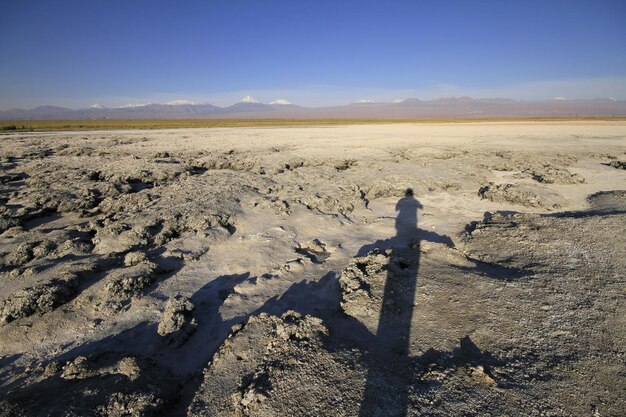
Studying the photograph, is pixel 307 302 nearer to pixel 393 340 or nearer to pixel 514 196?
pixel 393 340

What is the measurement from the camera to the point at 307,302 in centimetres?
487

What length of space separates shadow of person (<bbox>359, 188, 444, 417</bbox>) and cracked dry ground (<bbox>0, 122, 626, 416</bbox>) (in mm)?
21

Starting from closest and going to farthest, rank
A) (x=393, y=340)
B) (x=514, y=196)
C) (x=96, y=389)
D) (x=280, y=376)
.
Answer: (x=96, y=389) < (x=280, y=376) < (x=393, y=340) < (x=514, y=196)

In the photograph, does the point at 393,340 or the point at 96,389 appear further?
the point at 393,340

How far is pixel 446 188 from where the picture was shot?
10500 millimetres

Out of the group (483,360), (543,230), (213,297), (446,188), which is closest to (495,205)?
(446,188)

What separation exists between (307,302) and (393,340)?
61.2 inches

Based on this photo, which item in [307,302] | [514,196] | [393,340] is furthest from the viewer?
[514,196]

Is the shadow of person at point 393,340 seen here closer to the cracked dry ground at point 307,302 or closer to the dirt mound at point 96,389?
the cracked dry ground at point 307,302

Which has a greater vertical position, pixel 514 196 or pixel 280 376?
pixel 514 196

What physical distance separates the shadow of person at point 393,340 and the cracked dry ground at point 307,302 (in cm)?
2

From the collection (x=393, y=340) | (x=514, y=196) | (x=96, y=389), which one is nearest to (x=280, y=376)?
(x=393, y=340)

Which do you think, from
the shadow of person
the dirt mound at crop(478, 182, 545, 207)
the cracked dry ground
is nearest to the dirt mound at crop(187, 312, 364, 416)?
the cracked dry ground

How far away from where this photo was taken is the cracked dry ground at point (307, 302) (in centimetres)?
292
